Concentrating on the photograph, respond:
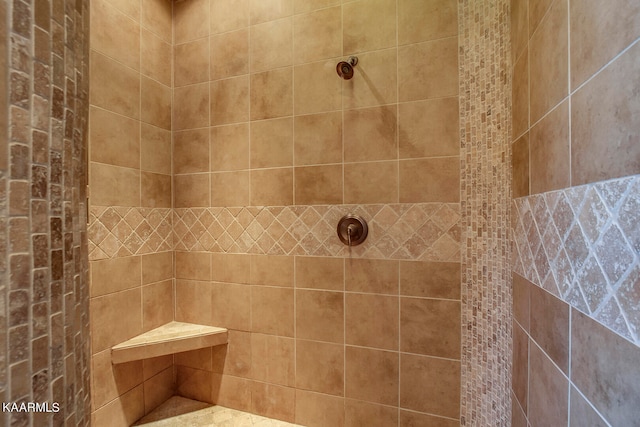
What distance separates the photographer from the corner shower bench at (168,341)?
4.55 feet

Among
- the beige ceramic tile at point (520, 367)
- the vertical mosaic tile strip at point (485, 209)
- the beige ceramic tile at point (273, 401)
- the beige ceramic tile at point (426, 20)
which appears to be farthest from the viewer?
the beige ceramic tile at point (273, 401)

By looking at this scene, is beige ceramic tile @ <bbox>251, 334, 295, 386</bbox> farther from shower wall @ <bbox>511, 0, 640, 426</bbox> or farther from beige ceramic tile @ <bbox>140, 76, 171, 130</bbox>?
beige ceramic tile @ <bbox>140, 76, 171, 130</bbox>

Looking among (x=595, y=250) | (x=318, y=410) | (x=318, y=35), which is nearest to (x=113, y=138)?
Answer: (x=318, y=35)

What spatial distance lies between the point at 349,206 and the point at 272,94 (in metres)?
0.74

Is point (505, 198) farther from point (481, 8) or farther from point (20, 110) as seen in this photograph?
point (20, 110)

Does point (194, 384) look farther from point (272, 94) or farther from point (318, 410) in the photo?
point (272, 94)

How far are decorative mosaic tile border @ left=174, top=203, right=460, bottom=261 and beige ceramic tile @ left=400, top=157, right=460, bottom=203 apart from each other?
0.12ft

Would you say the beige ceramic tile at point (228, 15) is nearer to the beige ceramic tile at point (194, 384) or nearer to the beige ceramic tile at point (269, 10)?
the beige ceramic tile at point (269, 10)

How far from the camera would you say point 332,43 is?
56.3 inches

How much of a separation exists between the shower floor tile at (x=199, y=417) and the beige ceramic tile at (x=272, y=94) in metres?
1.64

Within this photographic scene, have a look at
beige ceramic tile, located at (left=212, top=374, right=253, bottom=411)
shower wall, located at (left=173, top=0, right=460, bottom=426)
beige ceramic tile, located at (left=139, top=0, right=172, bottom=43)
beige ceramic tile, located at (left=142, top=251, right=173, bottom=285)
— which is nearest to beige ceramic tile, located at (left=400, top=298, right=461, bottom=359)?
shower wall, located at (left=173, top=0, right=460, bottom=426)

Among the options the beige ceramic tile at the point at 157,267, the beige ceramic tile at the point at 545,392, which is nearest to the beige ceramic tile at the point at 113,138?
the beige ceramic tile at the point at 157,267

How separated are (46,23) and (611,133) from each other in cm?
95

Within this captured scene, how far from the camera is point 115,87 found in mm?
1413
